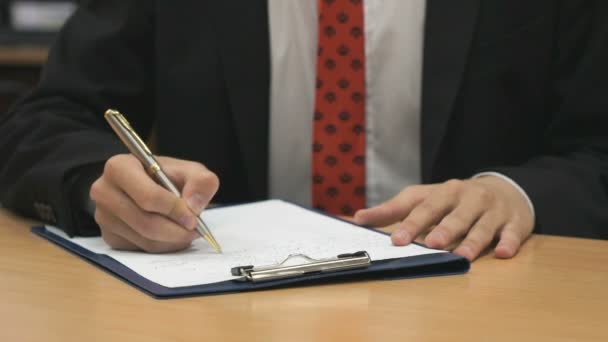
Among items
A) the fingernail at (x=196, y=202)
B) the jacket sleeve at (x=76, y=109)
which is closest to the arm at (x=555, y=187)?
the fingernail at (x=196, y=202)

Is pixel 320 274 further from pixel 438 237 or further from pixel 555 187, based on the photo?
pixel 555 187

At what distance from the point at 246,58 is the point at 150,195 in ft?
1.94

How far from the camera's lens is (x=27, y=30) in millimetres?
4074

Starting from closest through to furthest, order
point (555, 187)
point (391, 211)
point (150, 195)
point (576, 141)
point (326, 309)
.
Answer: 1. point (326, 309)
2. point (150, 195)
3. point (391, 211)
4. point (555, 187)
5. point (576, 141)

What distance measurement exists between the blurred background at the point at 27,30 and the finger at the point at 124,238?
286cm

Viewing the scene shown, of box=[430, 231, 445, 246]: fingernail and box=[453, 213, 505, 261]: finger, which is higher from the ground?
box=[430, 231, 445, 246]: fingernail

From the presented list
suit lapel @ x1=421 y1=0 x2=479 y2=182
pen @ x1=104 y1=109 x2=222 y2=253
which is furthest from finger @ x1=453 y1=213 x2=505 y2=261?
suit lapel @ x1=421 y1=0 x2=479 y2=182

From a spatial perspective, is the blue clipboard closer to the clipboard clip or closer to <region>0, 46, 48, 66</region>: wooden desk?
the clipboard clip

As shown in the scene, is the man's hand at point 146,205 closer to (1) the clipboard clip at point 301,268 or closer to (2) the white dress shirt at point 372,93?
(1) the clipboard clip at point 301,268

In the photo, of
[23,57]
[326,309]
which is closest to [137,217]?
[326,309]

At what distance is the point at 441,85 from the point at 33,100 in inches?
25.4

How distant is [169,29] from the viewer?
1453 mm

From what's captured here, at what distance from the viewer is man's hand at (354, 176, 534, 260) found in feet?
3.05

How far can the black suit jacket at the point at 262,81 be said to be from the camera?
1357 mm
